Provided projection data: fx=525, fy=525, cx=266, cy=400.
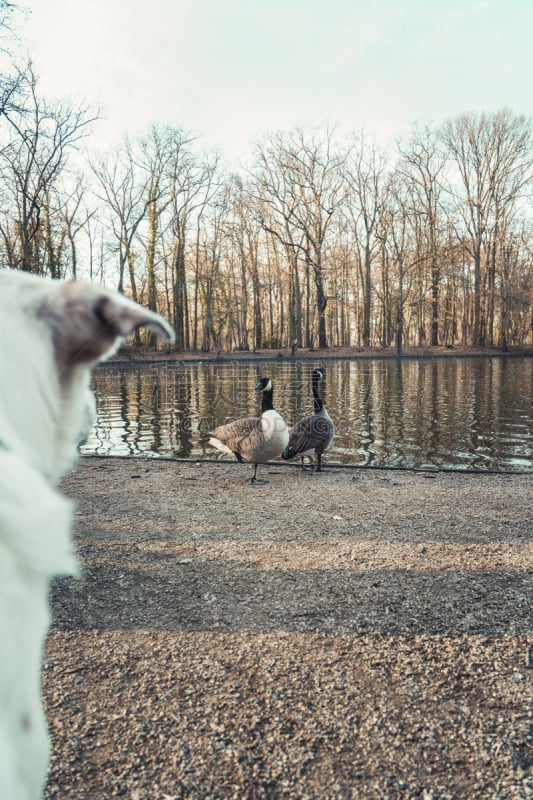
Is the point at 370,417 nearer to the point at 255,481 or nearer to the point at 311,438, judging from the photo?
the point at 311,438

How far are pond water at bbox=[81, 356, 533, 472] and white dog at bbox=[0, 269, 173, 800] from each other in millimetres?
8483

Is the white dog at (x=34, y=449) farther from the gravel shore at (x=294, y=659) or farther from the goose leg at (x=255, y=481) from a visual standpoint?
the goose leg at (x=255, y=481)

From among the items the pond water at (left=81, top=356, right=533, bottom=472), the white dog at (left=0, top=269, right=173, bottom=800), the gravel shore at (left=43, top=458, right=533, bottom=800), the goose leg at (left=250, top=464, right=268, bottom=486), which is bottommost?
the gravel shore at (left=43, top=458, right=533, bottom=800)

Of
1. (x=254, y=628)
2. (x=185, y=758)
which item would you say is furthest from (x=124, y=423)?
(x=185, y=758)

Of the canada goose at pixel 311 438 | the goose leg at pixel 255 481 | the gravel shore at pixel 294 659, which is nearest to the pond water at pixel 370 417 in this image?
the canada goose at pixel 311 438

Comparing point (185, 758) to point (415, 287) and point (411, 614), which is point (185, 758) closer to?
point (411, 614)

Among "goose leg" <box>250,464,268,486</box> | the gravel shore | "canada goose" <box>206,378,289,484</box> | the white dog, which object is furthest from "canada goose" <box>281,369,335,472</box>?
the white dog

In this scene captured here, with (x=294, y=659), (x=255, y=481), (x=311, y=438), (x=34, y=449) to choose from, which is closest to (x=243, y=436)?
(x=255, y=481)

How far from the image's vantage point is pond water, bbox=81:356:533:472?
986cm

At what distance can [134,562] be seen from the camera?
460cm

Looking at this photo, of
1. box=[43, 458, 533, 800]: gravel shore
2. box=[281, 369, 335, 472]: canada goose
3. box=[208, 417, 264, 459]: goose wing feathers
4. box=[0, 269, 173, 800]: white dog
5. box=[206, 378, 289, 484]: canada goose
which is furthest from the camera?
box=[281, 369, 335, 472]: canada goose

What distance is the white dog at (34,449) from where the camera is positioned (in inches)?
28.5

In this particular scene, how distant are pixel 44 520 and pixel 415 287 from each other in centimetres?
5004

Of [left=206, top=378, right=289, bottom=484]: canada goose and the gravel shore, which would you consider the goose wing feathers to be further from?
the gravel shore
